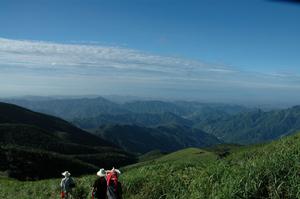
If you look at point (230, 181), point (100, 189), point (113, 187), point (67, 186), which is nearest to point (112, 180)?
point (113, 187)

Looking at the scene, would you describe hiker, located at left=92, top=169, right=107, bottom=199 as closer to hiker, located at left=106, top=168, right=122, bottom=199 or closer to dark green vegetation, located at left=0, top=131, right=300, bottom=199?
hiker, located at left=106, top=168, right=122, bottom=199

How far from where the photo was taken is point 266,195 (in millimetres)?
10977

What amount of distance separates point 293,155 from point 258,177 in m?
1.59

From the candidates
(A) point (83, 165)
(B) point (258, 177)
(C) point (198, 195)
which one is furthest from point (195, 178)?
(A) point (83, 165)

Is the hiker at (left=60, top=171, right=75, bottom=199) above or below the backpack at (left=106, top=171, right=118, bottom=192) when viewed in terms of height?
below

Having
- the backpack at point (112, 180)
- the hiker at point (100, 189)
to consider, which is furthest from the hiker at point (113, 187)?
the hiker at point (100, 189)

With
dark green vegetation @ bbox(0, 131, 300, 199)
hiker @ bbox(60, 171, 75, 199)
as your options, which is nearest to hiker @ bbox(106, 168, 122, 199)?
dark green vegetation @ bbox(0, 131, 300, 199)

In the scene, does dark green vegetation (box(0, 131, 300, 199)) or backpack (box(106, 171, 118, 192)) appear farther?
backpack (box(106, 171, 118, 192))

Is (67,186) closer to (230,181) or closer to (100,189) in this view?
(100,189)

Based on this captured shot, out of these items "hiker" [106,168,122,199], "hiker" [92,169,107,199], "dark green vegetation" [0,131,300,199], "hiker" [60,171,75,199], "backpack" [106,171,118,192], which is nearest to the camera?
"dark green vegetation" [0,131,300,199]

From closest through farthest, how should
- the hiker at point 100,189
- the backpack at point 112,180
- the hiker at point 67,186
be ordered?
the backpack at point 112,180
the hiker at point 100,189
the hiker at point 67,186

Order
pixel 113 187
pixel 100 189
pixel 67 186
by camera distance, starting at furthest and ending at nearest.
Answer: pixel 67 186 < pixel 100 189 < pixel 113 187

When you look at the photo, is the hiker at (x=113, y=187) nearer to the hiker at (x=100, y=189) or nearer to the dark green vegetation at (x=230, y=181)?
the hiker at (x=100, y=189)

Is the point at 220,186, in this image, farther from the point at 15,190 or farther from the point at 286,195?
the point at 15,190
